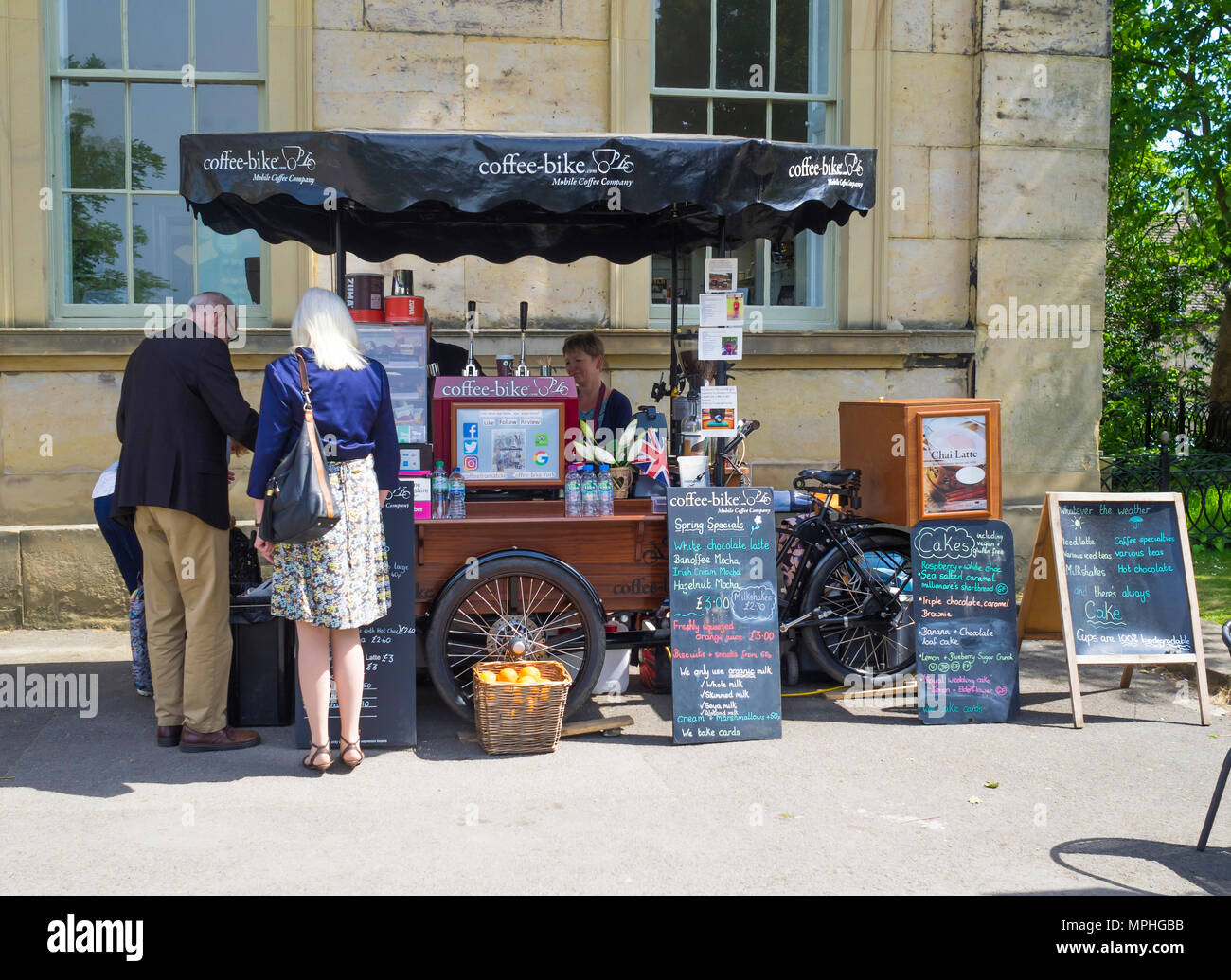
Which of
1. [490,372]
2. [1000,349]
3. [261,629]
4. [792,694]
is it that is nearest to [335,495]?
[261,629]

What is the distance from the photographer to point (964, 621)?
19.8 feet

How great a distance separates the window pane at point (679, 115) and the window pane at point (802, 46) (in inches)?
25.7

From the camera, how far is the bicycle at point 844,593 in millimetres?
6379

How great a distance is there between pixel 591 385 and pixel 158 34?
13.2ft

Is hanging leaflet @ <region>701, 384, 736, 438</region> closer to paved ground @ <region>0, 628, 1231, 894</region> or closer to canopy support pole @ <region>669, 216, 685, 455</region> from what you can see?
canopy support pole @ <region>669, 216, 685, 455</region>

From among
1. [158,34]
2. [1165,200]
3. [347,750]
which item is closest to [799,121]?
[158,34]

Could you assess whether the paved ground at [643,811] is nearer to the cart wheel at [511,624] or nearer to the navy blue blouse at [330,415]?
the cart wheel at [511,624]

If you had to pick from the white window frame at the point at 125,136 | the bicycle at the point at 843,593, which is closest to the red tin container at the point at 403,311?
the bicycle at the point at 843,593

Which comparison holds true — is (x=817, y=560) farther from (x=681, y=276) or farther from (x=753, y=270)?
(x=753, y=270)

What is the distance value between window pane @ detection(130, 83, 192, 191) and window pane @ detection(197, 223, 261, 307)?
447 millimetres

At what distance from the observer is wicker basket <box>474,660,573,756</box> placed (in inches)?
207

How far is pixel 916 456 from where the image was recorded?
6242 mm

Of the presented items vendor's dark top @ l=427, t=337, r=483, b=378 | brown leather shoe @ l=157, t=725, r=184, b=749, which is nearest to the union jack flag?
vendor's dark top @ l=427, t=337, r=483, b=378

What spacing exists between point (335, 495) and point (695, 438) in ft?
6.64
